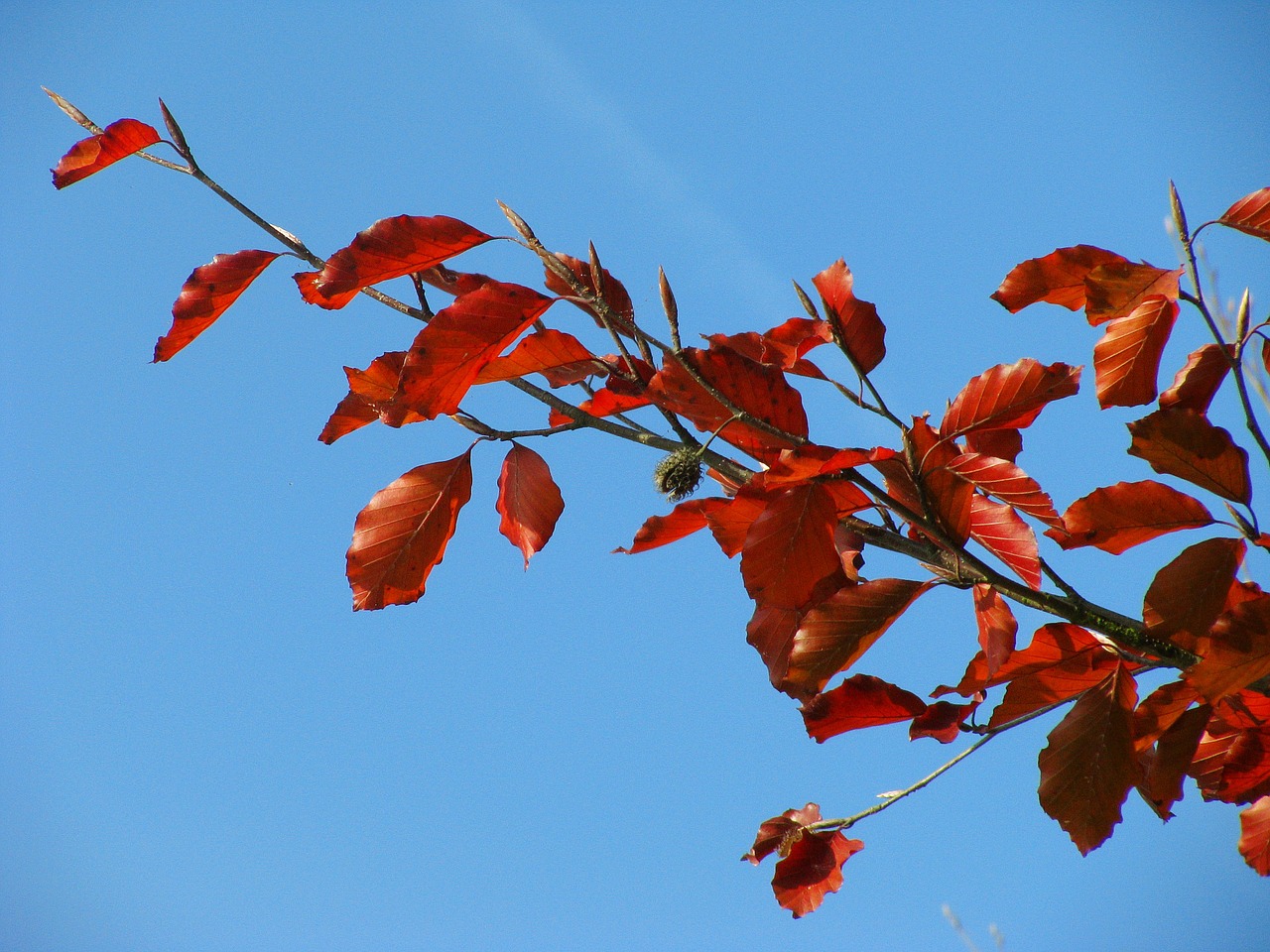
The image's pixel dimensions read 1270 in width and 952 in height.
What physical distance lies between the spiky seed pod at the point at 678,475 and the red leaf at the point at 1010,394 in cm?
25

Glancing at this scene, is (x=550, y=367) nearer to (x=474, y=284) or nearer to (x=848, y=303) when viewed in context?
(x=474, y=284)

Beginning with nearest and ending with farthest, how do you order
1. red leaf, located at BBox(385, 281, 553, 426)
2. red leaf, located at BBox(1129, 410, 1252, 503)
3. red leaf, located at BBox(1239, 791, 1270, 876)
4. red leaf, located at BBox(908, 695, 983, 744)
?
red leaf, located at BBox(385, 281, 553, 426) < red leaf, located at BBox(1129, 410, 1252, 503) < red leaf, located at BBox(908, 695, 983, 744) < red leaf, located at BBox(1239, 791, 1270, 876)

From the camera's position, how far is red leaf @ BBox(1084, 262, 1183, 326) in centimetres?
103

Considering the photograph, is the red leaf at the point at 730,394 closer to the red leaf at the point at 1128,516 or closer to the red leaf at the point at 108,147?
the red leaf at the point at 1128,516

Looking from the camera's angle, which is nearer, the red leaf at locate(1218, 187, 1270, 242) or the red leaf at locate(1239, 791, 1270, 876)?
the red leaf at locate(1218, 187, 1270, 242)

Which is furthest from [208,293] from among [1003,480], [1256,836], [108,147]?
[1256,836]

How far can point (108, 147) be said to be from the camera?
103 centimetres

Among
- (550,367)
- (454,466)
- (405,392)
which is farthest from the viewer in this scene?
(454,466)

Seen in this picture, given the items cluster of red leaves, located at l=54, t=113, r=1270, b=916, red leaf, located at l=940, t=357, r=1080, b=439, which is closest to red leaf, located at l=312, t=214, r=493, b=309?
cluster of red leaves, located at l=54, t=113, r=1270, b=916

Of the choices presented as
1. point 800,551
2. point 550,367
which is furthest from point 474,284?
point 800,551

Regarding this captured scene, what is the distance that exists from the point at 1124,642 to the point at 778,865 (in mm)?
511

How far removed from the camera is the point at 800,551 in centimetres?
90

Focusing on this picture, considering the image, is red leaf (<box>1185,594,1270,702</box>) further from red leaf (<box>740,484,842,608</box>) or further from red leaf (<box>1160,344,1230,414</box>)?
red leaf (<box>740,484,842,608</box>)

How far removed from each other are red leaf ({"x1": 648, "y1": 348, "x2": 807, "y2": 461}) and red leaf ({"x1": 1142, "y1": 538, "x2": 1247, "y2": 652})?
38 cm
